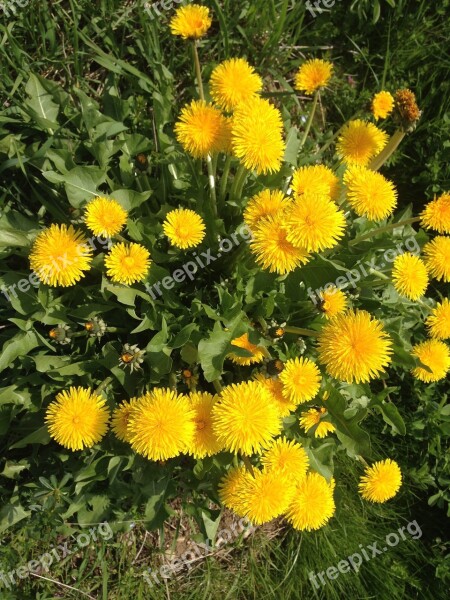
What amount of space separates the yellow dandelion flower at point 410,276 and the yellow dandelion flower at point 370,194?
27 cm

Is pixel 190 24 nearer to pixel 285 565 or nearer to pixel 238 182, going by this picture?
pixel 238 182

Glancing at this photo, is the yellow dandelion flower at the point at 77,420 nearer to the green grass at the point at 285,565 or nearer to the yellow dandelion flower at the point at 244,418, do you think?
the yellow dandelion flower at the point at 244,418

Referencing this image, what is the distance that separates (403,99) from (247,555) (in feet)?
8.49

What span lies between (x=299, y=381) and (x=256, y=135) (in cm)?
95

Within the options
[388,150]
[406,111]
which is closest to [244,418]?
[388,150]

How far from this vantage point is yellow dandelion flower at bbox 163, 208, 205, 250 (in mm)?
2166

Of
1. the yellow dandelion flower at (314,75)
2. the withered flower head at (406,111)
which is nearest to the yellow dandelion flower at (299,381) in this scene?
the withered flower head at (406,111)

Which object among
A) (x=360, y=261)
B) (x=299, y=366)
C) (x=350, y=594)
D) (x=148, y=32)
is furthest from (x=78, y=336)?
(x=350, y=594)

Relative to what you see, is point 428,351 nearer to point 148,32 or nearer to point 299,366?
point 299,366

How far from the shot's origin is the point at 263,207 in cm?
204

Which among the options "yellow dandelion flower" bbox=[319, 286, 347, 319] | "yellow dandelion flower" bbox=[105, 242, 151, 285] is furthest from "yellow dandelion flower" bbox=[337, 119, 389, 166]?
"yellow dandelion flower" bbox=[105, 242, 151, 285]

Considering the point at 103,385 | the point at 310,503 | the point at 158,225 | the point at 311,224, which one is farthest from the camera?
the point at 158,225

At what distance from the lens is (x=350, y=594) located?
9.97 feet

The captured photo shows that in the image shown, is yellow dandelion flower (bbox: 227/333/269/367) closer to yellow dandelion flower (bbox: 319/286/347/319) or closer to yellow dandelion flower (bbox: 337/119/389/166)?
yellow dandelion flower (bbox: 319/286/347/319)
